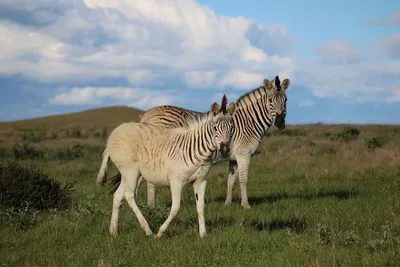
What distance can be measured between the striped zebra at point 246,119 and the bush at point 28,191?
251 centimetres

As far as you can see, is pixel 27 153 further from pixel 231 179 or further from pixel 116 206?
pixel 116 206

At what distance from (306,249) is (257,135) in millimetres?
6209

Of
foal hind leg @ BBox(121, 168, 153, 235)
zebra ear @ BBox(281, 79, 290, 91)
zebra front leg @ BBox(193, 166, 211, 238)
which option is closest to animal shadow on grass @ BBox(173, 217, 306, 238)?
zebra front leg @ BBox(193, 166, 211, 238)

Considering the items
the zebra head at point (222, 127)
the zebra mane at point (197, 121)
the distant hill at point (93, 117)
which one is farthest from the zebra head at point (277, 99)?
the distant hill at point (93, 117)

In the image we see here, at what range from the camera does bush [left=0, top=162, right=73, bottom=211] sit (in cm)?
1256

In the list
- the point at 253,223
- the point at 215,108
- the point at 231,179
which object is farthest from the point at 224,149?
the point at 231,179

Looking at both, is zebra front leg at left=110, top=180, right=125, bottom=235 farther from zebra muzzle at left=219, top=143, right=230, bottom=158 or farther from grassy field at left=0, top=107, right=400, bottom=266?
zebra muzzle at left=219, top=143, right=230, bottom=158

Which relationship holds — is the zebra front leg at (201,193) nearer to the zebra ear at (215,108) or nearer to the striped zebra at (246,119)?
the zebra ear at (215,108)

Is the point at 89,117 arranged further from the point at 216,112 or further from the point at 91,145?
the point at 216,112

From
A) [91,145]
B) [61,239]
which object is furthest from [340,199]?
[91,145]

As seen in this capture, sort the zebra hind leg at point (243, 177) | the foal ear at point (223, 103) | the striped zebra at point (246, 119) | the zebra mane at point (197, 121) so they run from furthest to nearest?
the striped zebra at point (246, 119) → the zebra hind leg at point (243, 177) → the zebra mane at point (197, 121) → the foal ear at point (223, 103)

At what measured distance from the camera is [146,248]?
8180mm

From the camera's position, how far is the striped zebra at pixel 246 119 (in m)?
12.6

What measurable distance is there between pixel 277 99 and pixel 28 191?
663cm
